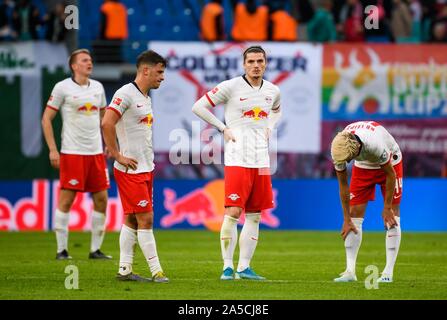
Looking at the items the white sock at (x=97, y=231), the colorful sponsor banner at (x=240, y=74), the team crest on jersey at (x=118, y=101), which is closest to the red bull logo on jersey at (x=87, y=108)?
the white sock at (x=97, y=231)

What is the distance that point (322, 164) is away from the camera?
2162cm

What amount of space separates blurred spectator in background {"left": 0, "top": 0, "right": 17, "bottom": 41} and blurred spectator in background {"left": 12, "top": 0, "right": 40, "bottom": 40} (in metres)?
0.15

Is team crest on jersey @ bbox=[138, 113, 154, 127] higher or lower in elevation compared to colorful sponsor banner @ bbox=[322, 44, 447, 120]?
lower

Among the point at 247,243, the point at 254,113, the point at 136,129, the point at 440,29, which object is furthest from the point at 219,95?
the point at 440,29

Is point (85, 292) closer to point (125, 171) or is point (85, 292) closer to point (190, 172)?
point (125, 171)

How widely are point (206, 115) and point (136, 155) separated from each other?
95 centimetres

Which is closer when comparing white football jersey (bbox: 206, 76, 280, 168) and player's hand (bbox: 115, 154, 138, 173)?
player's hand (bbox: 115, 154, 138, 173)

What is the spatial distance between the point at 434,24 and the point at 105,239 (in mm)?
8951

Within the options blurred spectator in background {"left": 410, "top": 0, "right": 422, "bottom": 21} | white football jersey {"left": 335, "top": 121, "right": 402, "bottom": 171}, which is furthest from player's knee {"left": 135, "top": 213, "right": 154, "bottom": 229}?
blurred spectator in background {"left": 410, "top": 0, "right": 422, "bottom": 21}

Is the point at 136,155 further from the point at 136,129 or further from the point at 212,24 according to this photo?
the point at 212,24

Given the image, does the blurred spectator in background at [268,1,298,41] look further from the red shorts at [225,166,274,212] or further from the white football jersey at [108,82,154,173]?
the white football jersey at [108,82,154,173]

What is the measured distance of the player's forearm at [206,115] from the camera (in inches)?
482

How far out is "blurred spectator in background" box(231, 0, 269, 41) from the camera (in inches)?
913

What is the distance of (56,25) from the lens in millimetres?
22078
